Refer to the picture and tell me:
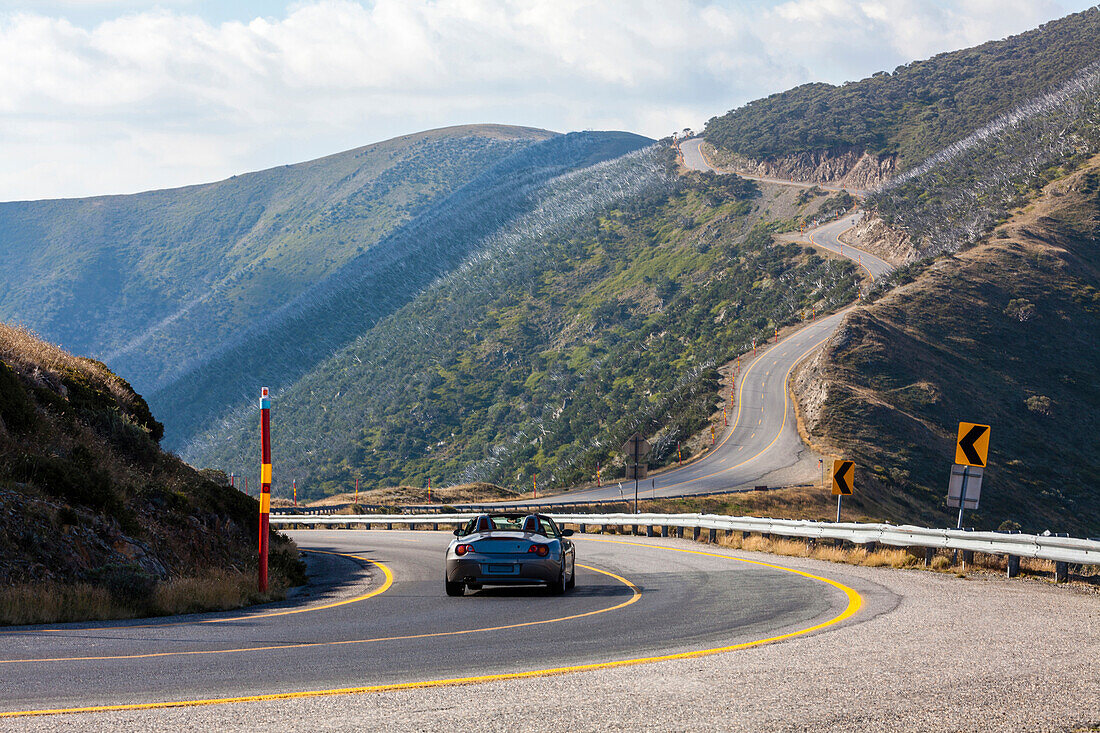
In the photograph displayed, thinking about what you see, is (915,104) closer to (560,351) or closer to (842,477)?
(560,351)

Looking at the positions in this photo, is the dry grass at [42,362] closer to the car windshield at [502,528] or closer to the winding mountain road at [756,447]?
the car windshield at [502,528]

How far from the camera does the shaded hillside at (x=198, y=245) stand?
467 ft

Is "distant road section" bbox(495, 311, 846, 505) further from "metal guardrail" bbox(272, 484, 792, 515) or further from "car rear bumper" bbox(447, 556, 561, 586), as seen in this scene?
"car rear bumper" bbox(447, 556, 561, 586)

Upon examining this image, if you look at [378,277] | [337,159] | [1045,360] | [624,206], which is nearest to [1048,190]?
[1045,360]

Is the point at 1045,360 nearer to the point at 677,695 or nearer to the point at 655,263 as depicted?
the point at 655,263

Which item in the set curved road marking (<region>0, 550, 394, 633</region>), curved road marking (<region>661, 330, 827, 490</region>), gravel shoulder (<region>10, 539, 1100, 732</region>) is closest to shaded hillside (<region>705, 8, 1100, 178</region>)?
curved road marking (<region>661, 330, 827, 490</region>)

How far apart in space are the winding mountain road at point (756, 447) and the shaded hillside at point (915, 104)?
40566mm

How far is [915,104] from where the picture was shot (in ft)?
394

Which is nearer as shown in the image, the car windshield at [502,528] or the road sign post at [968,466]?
the car windshield at [502,528]

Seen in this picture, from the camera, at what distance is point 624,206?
4779 inches

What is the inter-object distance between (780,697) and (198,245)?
584 feet

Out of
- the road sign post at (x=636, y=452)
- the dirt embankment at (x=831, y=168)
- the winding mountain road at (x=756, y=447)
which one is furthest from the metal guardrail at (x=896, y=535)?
the dirt embankment at (x=831, y=168)

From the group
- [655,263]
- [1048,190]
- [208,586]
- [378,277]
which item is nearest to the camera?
[208,586]

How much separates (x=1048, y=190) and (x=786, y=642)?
84.8m
